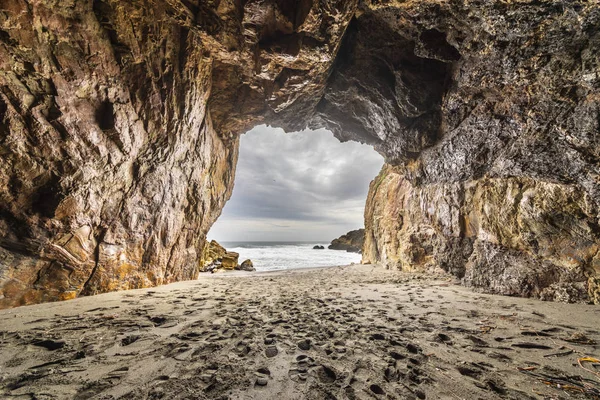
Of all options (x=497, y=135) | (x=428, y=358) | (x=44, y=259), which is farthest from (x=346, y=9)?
(x=44, y=259)

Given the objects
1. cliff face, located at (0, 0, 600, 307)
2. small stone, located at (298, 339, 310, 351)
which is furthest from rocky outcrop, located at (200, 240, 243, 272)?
small stone, located at (298, 339, 310, 351)

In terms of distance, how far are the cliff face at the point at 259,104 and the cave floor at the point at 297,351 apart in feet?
4.09

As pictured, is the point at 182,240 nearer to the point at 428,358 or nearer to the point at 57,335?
the point at 57,335

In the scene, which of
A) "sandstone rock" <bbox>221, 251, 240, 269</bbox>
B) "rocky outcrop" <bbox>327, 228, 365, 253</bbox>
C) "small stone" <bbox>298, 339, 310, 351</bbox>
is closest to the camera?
"small stone" <bbox>298, 339, 310, 351</bbox>

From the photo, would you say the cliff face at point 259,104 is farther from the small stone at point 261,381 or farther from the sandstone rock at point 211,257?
the sandstone rock at point 211,257

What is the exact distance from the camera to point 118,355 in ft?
6.77

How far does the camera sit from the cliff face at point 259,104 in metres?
3.31

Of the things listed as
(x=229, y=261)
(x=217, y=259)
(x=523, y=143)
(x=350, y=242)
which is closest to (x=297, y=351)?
(x=523, y=143)

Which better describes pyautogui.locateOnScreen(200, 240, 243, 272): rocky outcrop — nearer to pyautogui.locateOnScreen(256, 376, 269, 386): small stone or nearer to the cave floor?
the cave floor

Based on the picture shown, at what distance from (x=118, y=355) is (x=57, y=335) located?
966mm

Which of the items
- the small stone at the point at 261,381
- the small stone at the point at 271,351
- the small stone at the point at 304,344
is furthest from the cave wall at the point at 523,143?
the small stone at the point at 261,381

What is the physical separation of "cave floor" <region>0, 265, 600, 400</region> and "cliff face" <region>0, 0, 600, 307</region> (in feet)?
4.09

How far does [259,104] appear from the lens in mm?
7469

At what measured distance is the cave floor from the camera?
1657mm
